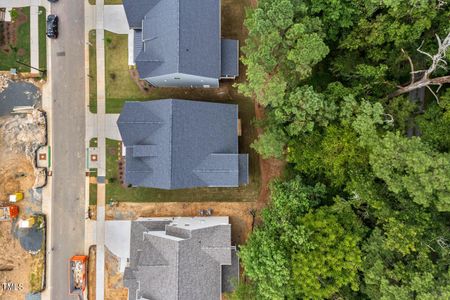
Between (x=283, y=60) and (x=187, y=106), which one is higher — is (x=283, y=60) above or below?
above

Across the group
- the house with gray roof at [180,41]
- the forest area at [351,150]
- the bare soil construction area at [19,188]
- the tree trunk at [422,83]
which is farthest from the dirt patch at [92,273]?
the tree trunk at [422,83]

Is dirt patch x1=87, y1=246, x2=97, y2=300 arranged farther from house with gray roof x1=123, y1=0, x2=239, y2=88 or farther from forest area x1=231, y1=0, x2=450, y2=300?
house with gray roof x1=123, y1=0, x2=239, y2=88

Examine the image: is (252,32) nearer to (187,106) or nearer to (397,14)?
(187,106)

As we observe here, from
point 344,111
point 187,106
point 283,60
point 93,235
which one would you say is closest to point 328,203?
point 344,111

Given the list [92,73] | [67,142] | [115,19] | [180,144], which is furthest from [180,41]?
[67,142]

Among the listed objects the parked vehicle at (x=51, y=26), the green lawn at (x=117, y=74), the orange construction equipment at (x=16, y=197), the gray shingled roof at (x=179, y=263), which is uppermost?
the parked vehicle at (x=51, y=26)

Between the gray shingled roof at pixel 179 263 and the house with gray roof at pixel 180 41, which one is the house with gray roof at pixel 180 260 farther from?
the house with gray roof at pixel 180 41

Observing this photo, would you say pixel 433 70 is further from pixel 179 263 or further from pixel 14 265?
pixel 14 265
